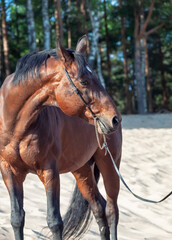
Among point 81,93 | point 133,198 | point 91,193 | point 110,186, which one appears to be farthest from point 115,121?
point 133,198

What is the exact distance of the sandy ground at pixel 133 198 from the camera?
16.2 feet

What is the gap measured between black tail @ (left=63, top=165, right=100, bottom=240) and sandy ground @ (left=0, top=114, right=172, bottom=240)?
278 millimetres

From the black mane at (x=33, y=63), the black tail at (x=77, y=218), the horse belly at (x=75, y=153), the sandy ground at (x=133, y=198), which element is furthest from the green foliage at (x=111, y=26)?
the black mane at (x=33, y=63)

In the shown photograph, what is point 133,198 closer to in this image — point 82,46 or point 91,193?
point 91,193

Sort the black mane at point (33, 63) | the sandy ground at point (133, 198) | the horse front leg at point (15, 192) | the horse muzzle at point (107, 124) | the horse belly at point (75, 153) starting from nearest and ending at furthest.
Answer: the horse muzzle at point (107, 124)
the black mane at point (33, 63)
the horse front leg at point (15, 192)
the horse belly at point (75, 153)
the sandy ground at point (133, 198)

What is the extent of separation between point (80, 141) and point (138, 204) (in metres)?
3.35

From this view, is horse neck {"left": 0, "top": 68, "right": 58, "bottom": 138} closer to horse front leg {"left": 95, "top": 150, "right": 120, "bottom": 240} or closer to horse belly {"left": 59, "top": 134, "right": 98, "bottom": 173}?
horse belly {"left": 59, "top": 134, "right": 98, "bottom": 173}

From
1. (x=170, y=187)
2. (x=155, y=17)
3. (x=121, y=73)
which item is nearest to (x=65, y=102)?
(x=170, y=187)

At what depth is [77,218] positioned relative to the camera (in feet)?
14.5

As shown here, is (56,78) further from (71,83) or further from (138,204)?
(138,204)

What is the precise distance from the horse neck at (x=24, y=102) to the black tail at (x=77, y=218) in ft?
5.48

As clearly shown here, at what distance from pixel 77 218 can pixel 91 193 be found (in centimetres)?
37

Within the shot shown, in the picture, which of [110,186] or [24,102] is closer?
[24,102]

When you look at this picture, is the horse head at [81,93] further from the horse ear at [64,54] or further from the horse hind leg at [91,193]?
the horse hind leg at [91,193]
